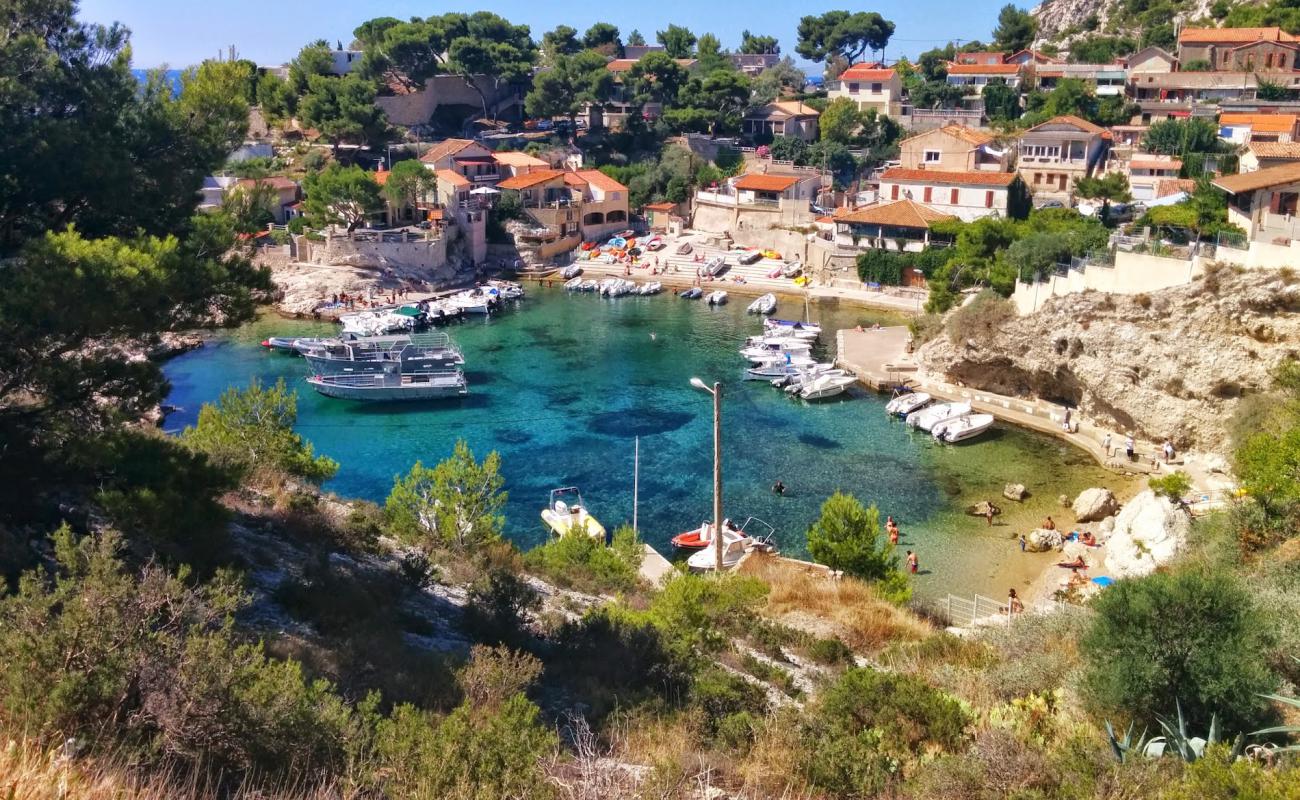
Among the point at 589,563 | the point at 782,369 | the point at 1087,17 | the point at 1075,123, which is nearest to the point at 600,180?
the point at 1075,123

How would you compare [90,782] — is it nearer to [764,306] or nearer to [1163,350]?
[1163,350]

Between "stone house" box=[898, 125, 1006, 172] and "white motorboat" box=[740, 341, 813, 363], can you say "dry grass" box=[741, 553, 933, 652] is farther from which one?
"stone house" box=[898, 125, 1006, 172]

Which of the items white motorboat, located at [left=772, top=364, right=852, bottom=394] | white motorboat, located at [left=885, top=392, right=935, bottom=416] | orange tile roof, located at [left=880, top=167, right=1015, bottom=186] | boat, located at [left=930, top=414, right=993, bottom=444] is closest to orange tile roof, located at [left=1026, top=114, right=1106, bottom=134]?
orange tile roof, located at [left=880, top=167, right=1015, bottom=186]

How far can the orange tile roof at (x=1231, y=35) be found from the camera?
202ft

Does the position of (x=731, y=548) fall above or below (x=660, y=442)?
below

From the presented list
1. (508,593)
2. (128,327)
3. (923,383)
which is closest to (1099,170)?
(923,383)

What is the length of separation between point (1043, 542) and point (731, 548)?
6858mm

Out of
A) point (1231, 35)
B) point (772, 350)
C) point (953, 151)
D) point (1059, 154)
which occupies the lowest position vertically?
point (772, 350)

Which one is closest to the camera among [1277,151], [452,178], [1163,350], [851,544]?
[851,544]

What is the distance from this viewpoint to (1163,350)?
2531cm

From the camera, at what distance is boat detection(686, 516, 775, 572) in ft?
65.6

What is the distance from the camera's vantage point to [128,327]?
932 centimetres

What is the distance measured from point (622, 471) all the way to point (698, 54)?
73172 millimetres

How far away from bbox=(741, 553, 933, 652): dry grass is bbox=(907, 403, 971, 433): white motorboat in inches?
476
